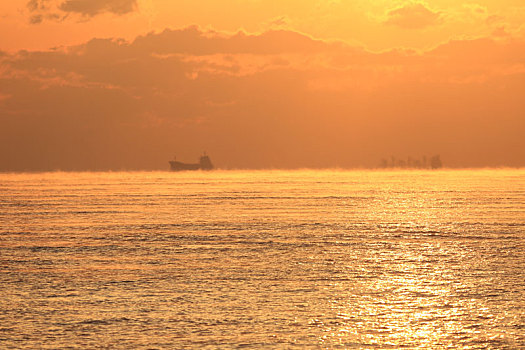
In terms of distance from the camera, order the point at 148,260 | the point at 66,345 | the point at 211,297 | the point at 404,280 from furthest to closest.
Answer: the point at 148,260 → the point at 404,280 → the point at 211,297 → the point at 66,345

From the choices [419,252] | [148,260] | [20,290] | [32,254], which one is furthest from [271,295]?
[32,254]

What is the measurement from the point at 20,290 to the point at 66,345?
22.6 feet

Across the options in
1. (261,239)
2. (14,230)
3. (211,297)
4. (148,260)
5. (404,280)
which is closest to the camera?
(211,297)

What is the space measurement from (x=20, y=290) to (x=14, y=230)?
23.1m

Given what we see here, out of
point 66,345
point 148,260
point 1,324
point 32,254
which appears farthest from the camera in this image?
point 32,254

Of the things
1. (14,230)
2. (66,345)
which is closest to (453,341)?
(66,345)

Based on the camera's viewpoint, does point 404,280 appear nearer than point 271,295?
No

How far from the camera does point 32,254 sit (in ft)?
97.0

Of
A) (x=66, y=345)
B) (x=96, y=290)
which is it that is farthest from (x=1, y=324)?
(x=96, y=290)

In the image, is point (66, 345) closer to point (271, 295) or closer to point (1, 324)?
point (1, 324)

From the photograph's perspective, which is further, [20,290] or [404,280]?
[404,280]

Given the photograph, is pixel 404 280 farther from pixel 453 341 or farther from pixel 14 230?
pixel 14 230

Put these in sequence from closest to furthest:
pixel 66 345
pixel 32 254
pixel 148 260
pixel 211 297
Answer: pixel 66 345, pixel 211 297, pixel 148 260, pixel 32 254

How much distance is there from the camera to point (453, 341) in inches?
564
